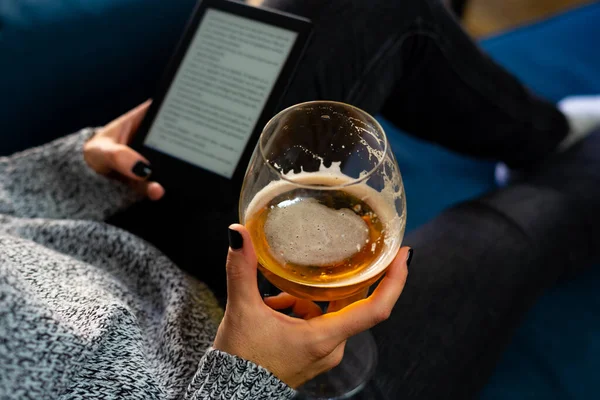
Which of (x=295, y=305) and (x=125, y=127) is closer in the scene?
(x=295, y=305)

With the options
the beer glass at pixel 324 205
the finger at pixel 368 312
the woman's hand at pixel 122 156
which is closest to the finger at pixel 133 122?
the woman's hand at pixel 122 156

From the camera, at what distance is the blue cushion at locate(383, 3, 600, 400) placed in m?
0.90

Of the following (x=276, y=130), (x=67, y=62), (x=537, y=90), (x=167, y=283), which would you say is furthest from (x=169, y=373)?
(x=537, y=90)

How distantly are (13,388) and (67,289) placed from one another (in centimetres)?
14

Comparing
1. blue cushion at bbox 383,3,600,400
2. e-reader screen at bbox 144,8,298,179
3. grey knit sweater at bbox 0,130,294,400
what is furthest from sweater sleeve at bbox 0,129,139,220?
blue cushion at bbox 383,3,600,400

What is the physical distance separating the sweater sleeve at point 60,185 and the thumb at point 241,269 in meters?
0.40

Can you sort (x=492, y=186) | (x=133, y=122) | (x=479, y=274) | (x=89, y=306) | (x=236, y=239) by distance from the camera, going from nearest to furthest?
(x=236, y=239) → (x=89, y=306) → (x=479, y=274) → (x=133, y=122) → (x=492, y=186)

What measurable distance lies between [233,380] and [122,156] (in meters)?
0.42

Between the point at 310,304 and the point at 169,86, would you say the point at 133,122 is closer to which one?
the point at 169,86

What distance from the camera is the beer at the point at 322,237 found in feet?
1.64

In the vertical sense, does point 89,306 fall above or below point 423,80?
below

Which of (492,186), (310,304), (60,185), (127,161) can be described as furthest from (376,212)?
(492,186)

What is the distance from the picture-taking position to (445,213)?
2.94 feet

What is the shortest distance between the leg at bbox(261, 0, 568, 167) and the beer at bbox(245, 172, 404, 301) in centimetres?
31
